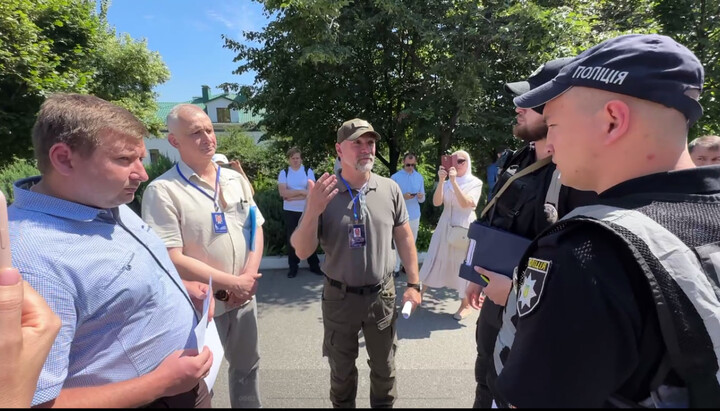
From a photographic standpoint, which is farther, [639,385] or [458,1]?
[458,1]

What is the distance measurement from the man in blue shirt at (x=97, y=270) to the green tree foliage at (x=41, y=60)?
1019cm

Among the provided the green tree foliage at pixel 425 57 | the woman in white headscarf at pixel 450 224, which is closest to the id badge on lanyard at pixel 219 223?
the woman in white headscarf at pixel 450 224

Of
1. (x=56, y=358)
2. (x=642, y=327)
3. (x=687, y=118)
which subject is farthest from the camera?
(x=56, y=358)

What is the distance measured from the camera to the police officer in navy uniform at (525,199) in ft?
5.62

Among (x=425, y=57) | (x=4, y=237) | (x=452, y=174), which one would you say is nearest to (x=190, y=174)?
(x=4, y=237)

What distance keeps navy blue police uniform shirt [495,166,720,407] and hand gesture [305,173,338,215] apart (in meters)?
1.55

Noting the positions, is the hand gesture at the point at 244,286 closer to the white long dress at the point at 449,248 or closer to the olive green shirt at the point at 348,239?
the olive green shirt at the point at 348,239

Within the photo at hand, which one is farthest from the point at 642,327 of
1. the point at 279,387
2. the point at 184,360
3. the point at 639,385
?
the point at 279,387

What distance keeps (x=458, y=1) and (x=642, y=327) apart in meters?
8.82

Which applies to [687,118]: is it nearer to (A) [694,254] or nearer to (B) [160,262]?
(A) [694,254]

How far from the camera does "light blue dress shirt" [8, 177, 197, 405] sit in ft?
4.10

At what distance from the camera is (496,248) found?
6.10 feet

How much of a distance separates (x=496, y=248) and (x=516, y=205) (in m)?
0.26

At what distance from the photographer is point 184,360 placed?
5.02ft
